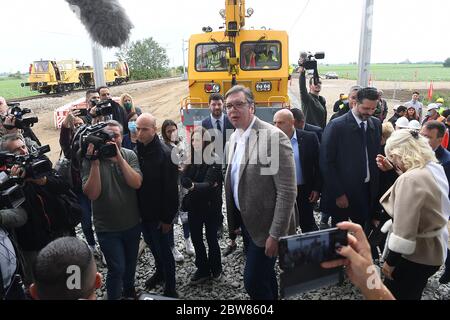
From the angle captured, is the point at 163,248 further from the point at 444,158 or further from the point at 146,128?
the point at 444,158

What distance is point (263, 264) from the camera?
252 cm

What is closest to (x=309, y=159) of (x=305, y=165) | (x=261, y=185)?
(x=305, y=165)

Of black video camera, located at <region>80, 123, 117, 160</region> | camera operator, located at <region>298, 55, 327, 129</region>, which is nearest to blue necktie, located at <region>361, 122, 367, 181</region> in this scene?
camera operator, located at <region>298, 55, 327, 129</region>

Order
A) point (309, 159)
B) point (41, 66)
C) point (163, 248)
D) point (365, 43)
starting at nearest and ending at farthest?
point (163, 248) → point (309, 159) → point (365, 43) → point (41, 66)

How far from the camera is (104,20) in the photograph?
2041 mm

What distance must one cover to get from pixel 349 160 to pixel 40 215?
2845 mm

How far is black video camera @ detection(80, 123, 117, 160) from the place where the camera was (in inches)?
101

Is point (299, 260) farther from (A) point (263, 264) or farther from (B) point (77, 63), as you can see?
(B) point (77, 63)

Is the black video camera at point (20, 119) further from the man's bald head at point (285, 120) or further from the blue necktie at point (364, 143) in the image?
the blue necktie at point (364, 143)

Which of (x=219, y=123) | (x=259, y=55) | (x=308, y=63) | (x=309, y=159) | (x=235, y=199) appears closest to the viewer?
(x=235, y=199)

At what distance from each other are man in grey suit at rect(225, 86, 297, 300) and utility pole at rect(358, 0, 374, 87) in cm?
518

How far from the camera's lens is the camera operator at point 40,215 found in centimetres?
265

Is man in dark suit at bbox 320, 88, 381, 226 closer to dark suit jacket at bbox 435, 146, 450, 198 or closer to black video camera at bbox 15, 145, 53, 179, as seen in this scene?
Result: dark suit jacket at bbox 435, 146, 450, 198

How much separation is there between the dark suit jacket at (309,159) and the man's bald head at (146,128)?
1.64m
